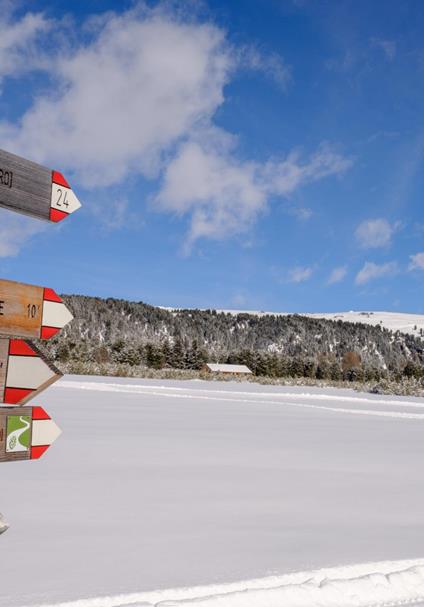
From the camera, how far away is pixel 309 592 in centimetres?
272

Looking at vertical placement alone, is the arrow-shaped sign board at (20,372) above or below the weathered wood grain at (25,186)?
below

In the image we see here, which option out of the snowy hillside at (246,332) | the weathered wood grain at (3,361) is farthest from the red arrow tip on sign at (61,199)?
the snowy hillside at (246,332)

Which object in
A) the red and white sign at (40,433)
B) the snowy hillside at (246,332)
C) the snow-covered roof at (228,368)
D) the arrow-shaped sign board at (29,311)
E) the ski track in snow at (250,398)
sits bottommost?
the ski track in snow at (250,398)

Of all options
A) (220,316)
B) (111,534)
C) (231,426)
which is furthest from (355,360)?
(111,534)

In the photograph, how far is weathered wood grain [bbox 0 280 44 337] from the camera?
10.5 ft

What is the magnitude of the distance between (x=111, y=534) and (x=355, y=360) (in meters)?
114

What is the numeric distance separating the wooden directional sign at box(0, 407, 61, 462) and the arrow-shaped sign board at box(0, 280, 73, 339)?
509 millimetres

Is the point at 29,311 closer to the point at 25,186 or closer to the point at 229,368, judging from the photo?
the point at 25,186

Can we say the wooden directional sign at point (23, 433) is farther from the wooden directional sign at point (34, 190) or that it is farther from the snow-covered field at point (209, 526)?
the wooden directional sign at point (34, 190)

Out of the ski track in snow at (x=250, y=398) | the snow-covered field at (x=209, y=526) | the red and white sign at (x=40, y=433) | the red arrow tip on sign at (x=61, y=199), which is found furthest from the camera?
the ski track in snow at (x=250, y=398)

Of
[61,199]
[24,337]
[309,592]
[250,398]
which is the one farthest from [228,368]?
[309,592]

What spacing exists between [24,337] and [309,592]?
2270 millimetres

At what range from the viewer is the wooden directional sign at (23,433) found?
3.19 m

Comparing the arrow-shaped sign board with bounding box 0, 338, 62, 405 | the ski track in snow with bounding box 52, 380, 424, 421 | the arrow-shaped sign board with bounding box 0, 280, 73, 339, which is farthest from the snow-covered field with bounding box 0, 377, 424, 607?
the ski track in snow with bounding box 52, 380, 424, 421
